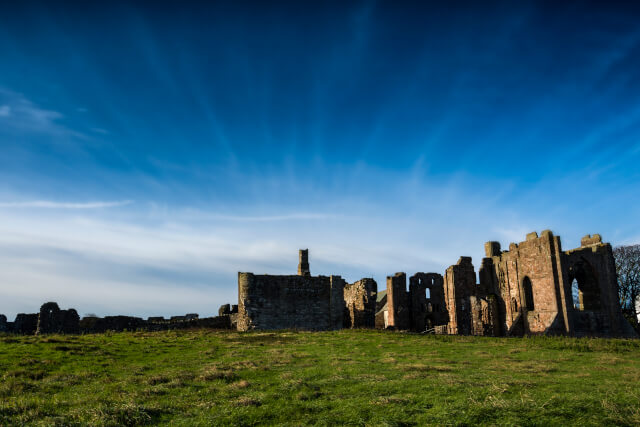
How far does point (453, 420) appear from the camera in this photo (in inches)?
357

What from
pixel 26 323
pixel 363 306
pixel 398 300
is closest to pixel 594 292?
pixel 398 300

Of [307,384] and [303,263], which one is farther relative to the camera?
[303,263]

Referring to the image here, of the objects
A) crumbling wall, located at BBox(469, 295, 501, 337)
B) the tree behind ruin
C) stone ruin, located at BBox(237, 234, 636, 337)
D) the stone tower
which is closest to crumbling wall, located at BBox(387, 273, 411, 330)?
stone ruin, located at BBox(237, 234, 636, 337)

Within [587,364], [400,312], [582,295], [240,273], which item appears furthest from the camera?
[400,312]

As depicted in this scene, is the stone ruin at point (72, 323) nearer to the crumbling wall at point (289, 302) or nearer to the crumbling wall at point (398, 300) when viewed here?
the crumbling wall at point (289, 302)

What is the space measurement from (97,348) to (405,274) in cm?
3494

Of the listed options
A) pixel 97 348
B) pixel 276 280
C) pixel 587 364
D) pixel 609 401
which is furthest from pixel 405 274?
pixel 609 401

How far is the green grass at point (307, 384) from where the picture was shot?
946 centimetres

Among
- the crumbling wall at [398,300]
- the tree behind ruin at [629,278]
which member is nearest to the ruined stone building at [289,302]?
the crumbling wall at [398,300]

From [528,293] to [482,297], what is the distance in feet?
21.7

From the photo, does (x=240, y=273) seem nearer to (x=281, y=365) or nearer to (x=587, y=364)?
(x=281, y=365)

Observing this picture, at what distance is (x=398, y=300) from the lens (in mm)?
47719

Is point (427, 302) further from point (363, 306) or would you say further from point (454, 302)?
point (363, 306)

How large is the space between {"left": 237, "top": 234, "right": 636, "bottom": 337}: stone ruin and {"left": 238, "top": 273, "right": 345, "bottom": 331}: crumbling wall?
7 centimetres
